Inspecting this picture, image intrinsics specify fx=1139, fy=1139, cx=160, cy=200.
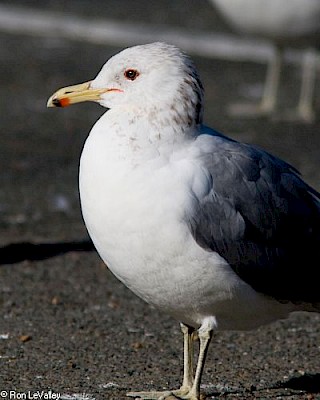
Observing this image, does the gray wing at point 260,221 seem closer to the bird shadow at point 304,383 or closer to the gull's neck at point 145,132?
the gull's neck at point 145,132

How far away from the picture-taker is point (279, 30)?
11.0m

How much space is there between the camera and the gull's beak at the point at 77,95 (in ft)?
15.2

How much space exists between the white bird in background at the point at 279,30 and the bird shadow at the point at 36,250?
13.4ft

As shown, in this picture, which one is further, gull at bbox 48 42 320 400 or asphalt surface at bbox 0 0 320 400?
asphalt surface at bbox 0 0 320 400

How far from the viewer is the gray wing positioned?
14.3 feet

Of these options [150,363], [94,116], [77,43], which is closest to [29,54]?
[77,43]

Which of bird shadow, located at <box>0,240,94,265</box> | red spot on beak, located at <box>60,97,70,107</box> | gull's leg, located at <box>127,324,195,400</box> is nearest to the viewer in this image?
gull's leg, located at <box>127,324,195,400</box>

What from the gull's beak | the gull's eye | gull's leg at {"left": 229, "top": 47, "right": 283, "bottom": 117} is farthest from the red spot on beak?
gull's leg at {"left": 229, "top": 47, "right": 283, "bottom": 117}

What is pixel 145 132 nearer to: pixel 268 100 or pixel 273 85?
pixel 268 100

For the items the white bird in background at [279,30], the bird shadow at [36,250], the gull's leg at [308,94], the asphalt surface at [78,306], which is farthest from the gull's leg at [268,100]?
the bird shadow at [36,250]

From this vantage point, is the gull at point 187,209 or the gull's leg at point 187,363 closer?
the gull at point 187,209

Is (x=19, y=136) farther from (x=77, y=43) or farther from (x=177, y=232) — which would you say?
(x=177, y=232)

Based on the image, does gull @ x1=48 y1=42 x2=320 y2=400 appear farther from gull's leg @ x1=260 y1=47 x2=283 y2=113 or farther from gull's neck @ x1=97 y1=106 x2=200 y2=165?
gull's leg @ x1=260 y1=47 x2=283 y2=113

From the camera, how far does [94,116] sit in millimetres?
10453
